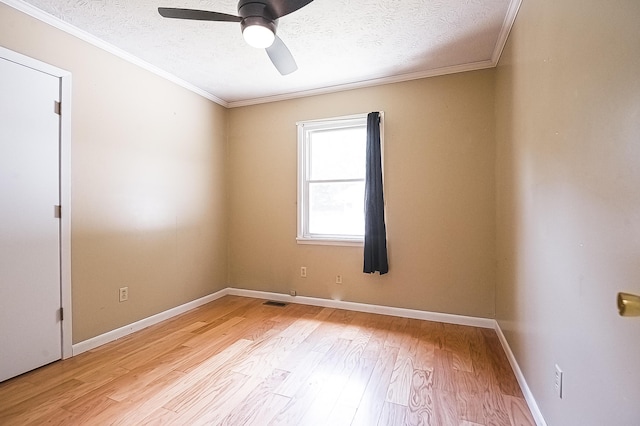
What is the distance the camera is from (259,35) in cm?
177

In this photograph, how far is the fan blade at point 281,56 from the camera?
1971mm

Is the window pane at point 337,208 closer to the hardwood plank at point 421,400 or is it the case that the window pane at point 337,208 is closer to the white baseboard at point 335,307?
the white baseboard at point 335,307

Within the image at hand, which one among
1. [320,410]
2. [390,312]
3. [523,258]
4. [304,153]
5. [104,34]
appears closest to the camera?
[320,410]

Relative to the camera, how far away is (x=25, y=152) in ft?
6.48

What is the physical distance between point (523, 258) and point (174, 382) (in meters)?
2.47

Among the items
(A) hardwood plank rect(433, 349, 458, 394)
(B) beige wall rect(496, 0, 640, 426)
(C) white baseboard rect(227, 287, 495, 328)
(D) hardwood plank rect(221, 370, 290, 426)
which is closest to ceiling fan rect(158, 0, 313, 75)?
(B) beige wall rect(496, 0, 640, 426)

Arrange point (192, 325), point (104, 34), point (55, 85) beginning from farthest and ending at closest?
point (192, 325), point (104, 34), point (55, 85)

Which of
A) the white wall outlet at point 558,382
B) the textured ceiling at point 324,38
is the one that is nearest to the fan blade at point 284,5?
the textured ceiling at point 324,38

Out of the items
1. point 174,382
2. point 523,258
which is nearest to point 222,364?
point 174,382

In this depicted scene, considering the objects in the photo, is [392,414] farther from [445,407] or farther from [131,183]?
[131,183]

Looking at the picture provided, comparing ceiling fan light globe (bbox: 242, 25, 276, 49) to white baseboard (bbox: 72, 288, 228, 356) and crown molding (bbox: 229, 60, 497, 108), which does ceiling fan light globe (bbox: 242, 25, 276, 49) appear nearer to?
crown molding (bbox: 229, 60, 497, 108)

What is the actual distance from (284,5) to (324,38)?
0.86 meters

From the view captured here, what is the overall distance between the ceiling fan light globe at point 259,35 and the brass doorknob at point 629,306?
78.9 inches

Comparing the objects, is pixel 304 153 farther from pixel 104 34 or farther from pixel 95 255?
pixel 95 255
